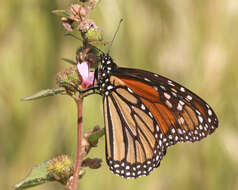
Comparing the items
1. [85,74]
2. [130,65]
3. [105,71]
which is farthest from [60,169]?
[130,65]

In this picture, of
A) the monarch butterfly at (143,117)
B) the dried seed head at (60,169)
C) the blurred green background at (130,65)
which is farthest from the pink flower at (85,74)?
the blurred green background at (130,65)

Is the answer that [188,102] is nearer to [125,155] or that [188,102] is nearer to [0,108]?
[125,155]

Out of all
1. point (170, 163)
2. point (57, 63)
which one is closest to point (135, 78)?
point (57, 63)

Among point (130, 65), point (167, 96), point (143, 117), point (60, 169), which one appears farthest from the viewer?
point (130, 65)

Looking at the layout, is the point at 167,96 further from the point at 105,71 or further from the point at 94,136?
the point at 94,136

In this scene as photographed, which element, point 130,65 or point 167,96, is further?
point 130,65

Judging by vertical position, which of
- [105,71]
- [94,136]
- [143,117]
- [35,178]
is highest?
[105,71]
